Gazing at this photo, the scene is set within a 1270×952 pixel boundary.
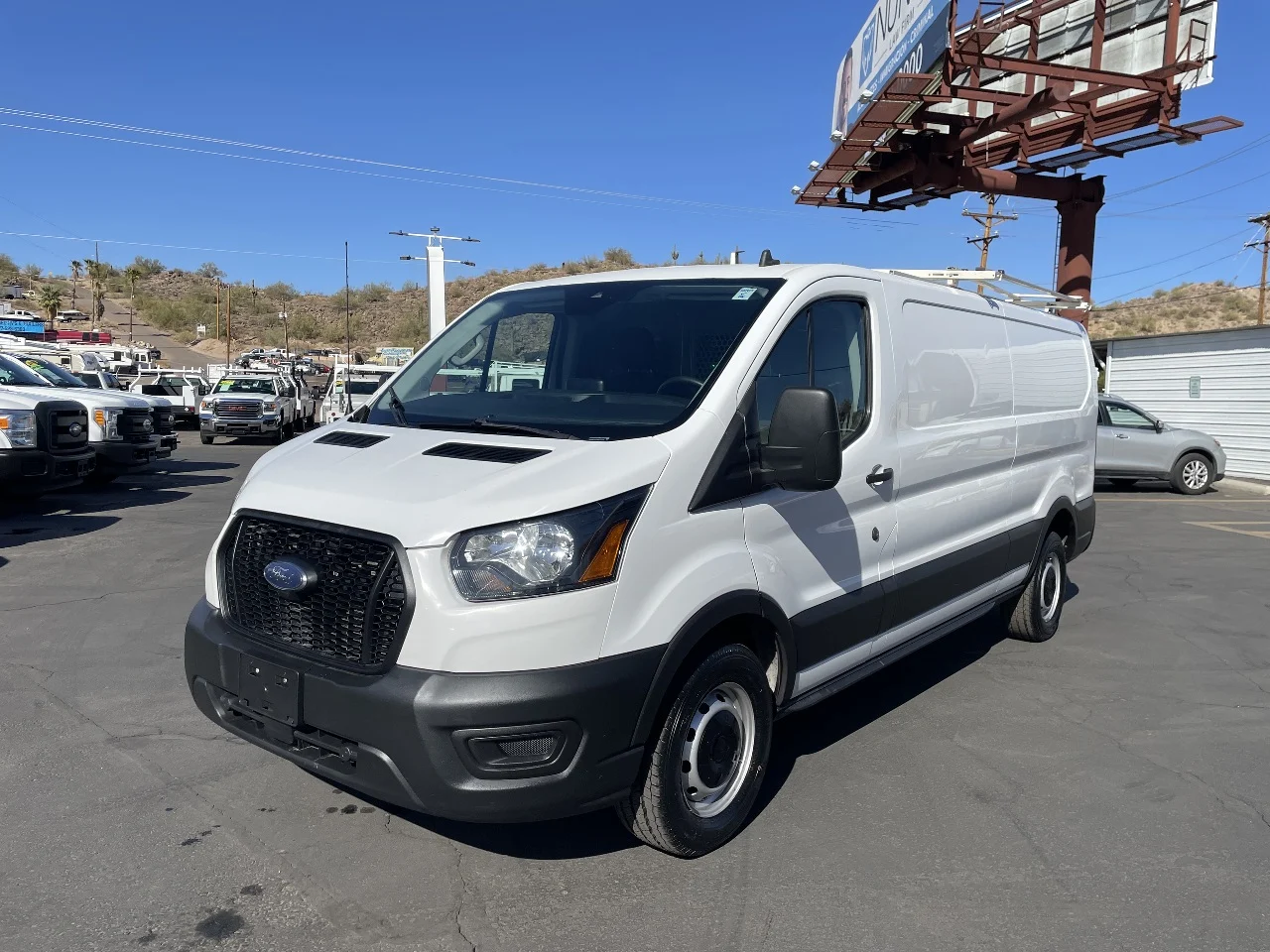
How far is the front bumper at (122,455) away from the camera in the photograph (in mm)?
13422

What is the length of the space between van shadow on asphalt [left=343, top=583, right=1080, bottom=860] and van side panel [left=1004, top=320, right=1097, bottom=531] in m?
1.07

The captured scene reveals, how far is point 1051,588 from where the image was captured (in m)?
6.77

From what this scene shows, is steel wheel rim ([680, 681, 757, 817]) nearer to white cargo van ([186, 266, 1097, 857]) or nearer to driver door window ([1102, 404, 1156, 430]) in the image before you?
white cargo van ([186, 266, 1097, 857])

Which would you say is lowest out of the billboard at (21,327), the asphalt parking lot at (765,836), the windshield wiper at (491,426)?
the asphalt parking lot at (765,836)

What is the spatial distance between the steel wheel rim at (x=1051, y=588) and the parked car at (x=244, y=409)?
22.5 meters

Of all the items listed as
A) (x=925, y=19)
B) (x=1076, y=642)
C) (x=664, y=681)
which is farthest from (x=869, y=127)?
(x=664, y=681)

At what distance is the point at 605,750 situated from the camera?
3.05m

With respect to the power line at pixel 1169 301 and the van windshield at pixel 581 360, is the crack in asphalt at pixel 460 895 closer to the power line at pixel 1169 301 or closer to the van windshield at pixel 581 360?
the van windshield at pixel 581 360

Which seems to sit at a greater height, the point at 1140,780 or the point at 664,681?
the point at 664,681

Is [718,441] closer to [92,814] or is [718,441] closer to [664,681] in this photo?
[664,681]

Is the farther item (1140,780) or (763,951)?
(1140,780)

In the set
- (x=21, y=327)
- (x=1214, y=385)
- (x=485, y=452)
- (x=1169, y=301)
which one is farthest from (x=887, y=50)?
(x=1169, y=301)

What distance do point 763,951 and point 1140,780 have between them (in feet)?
7.75

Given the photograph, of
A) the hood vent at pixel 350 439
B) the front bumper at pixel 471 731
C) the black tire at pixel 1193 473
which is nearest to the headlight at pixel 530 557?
the front bumper at pixel 471 731
